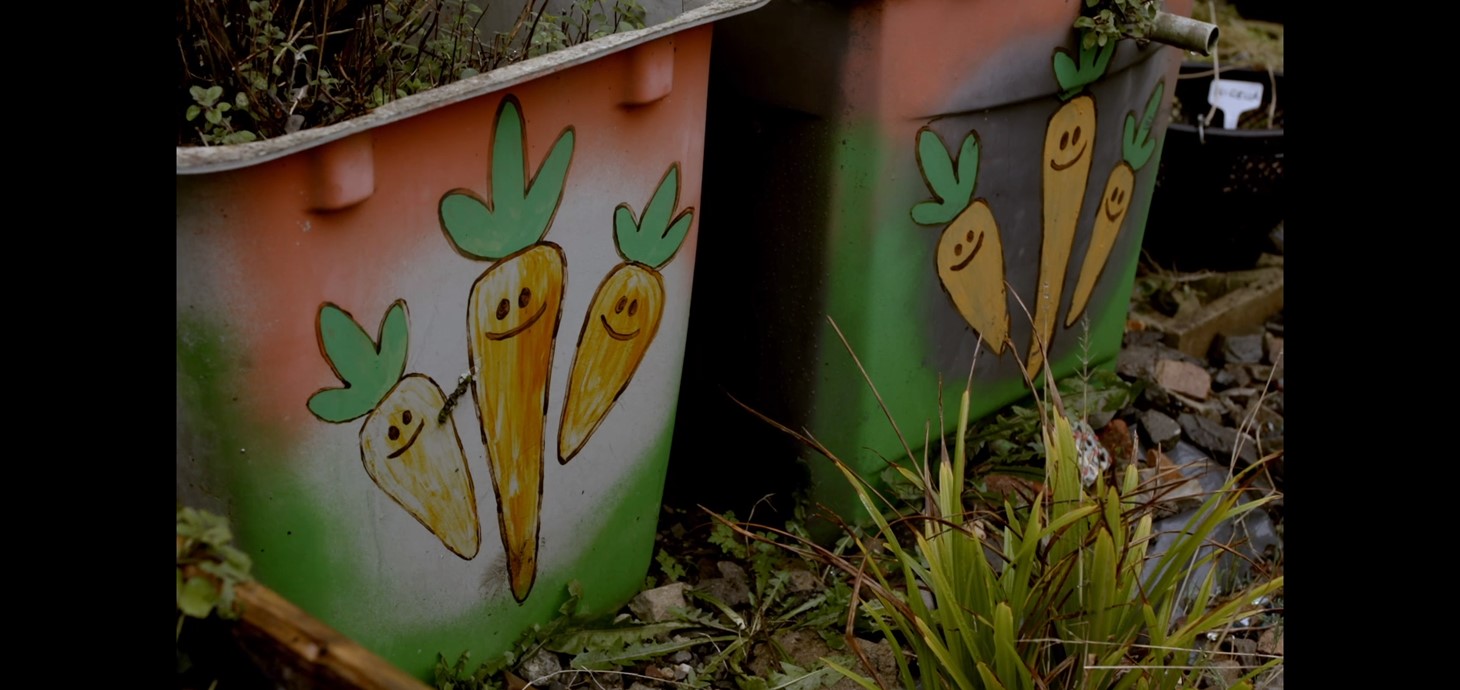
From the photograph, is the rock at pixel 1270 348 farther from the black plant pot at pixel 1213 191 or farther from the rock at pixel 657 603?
the rock at pixel 657 603

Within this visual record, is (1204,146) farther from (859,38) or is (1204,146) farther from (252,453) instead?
(252,453)

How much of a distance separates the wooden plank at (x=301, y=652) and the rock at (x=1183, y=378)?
7.78 ft

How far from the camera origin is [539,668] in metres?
2.19

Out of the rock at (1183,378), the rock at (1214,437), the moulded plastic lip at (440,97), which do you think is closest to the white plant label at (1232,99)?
the rock at (1183,378)

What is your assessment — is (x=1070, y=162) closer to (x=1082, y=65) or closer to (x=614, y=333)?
(x=1082, y=65)

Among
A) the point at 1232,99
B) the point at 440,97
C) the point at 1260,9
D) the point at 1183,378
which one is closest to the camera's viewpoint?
the point at 440,97

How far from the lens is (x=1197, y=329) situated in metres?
3.59

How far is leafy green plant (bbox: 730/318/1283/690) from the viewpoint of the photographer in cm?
186

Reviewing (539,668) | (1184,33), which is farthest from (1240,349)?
(539,668)

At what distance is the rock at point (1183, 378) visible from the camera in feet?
10.9

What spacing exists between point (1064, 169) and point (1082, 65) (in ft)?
0.65

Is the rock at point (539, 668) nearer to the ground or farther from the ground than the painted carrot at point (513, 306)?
nearer to the ground

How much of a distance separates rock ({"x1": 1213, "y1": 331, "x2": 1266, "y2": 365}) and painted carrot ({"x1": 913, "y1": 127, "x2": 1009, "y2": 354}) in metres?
1.15

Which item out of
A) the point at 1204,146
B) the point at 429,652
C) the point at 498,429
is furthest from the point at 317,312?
the point at 1204,146
